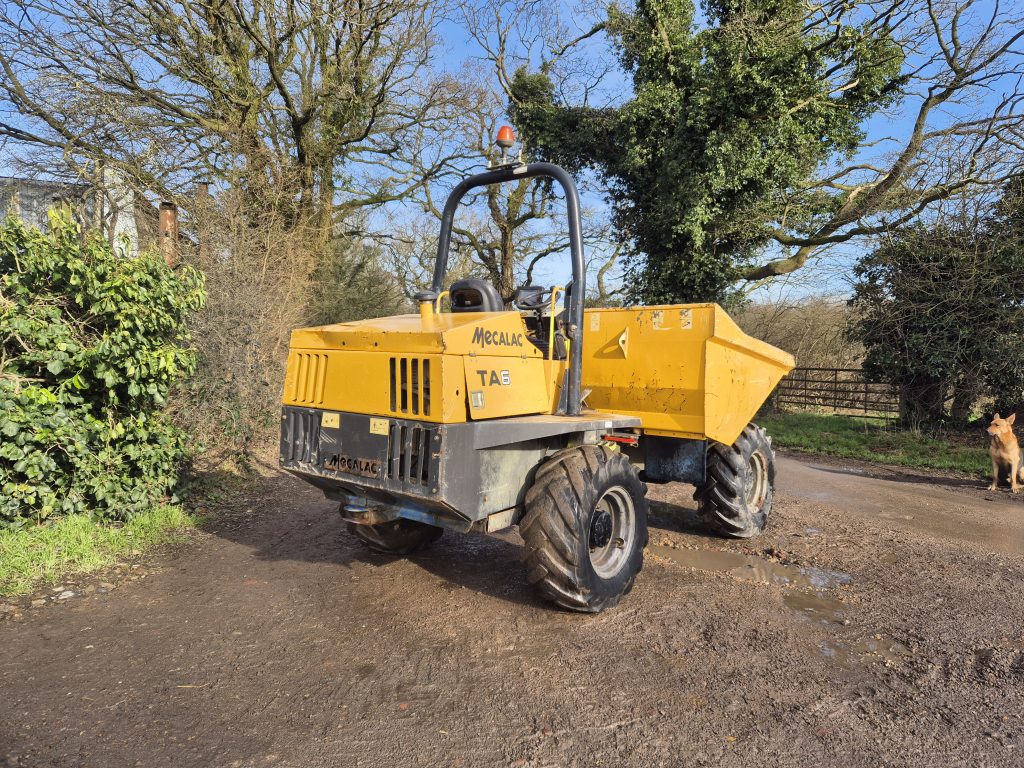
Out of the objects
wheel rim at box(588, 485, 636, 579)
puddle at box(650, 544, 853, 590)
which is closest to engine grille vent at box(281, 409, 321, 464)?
wheel rim at box(588, 485, 636, 579)

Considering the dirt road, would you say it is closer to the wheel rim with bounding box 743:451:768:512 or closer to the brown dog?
the wheel rim with bounding box 743:451:768:512

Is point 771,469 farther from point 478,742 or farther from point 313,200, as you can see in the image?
point 313,200

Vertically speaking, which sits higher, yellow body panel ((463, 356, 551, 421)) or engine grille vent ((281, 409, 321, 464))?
yellow body panel ((463, 356, 551, 421))

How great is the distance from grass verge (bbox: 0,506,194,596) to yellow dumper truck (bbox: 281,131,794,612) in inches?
69.9

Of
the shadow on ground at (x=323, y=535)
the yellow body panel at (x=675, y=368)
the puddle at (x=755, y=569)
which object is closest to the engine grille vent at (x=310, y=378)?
the shadow on ground at (x=323, y=535)

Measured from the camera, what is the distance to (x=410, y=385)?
339cm

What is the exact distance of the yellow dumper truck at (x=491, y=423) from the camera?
133 inches

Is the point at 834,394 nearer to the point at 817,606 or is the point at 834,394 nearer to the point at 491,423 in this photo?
the point at 817,606

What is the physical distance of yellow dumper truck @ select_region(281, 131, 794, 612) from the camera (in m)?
3.39

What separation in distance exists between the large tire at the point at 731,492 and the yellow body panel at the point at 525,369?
31 cm

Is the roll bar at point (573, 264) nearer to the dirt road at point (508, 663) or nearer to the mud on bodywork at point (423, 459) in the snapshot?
the mud on bodywork at point (423, 459)

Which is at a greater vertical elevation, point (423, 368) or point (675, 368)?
point (675, 368)

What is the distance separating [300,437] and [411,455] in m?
0.99

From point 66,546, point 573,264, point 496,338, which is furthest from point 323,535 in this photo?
point 573,264
